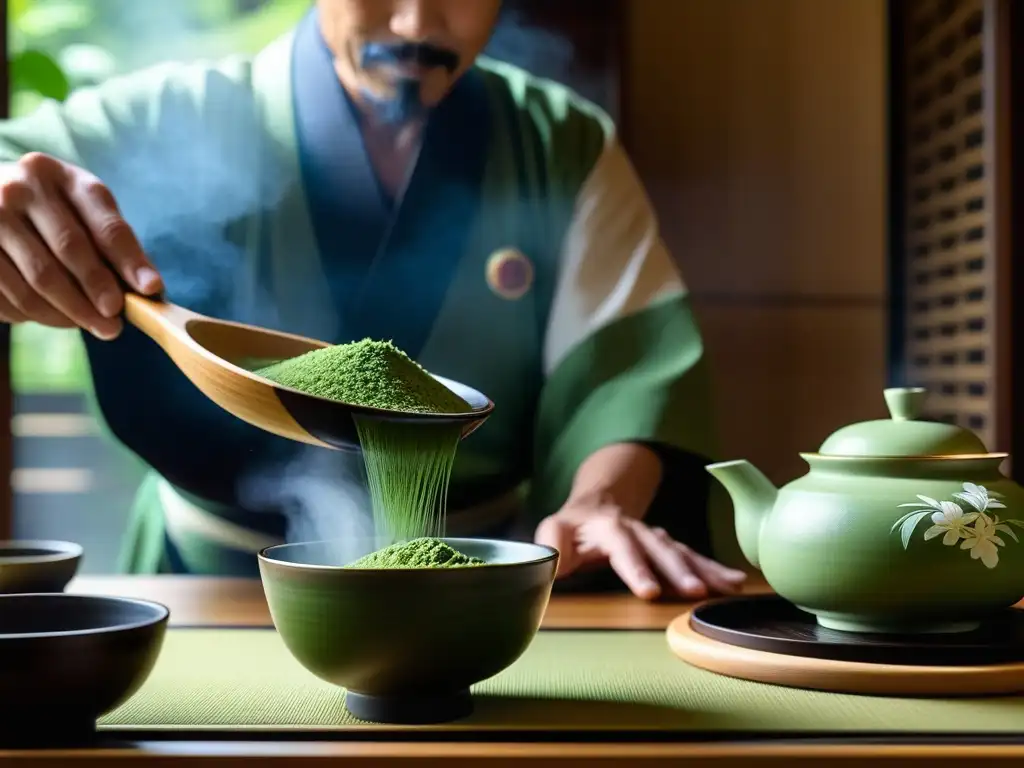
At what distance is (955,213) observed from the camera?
2146 millimetres

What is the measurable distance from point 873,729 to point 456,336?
1.07m

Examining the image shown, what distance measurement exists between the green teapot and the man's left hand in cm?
28

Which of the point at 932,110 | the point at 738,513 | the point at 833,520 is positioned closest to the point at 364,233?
the point at 738,513

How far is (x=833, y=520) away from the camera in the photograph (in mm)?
746

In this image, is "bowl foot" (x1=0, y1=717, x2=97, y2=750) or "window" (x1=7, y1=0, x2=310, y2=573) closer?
"bowl foot" (x1=0, y1=717, x2=97, y2=750)

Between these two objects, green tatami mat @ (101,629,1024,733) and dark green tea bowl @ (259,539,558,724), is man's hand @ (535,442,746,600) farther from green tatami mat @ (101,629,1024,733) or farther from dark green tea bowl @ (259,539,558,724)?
dark green tea bowl @ (259,539,558,724)

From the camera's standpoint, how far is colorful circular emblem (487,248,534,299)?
162 centimetres

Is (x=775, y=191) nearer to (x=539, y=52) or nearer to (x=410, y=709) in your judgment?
(x=539, y=52)

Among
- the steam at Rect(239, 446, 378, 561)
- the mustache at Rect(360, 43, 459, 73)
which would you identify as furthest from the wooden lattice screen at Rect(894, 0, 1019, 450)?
the steam at Rect(239, 446, 378, 561)

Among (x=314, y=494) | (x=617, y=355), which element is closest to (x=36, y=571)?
(x=314, y=494)

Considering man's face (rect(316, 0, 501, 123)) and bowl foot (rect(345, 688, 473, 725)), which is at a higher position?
man's face (rect(316, 0, 501, 123))

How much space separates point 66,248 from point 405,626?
0.60 m

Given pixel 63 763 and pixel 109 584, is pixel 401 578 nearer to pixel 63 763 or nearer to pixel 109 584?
pixel 63 763

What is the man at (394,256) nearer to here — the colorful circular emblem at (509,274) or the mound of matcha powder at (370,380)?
the colorful circular emblem at (509,274)
